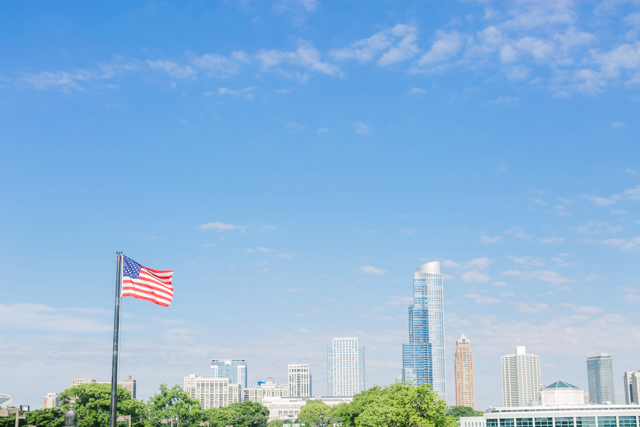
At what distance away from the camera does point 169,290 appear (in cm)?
2950

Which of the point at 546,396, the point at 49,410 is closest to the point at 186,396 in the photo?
the point at 49,410

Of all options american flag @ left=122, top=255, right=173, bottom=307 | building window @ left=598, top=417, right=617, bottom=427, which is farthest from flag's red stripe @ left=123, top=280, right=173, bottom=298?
building window @ left=598, top=417, right=617, bottom=427

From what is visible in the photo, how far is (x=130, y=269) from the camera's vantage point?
2756 cm

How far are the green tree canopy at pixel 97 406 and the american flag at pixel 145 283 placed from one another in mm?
84788

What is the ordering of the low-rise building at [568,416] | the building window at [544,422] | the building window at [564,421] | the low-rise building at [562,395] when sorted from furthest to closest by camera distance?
the low-rise building at [562,395]
the building window at [544,422]
the building window at [564,421]
the low-rise building at [568,416]

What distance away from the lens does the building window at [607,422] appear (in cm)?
13025

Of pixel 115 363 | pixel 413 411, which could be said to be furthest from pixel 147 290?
pixel 413 411

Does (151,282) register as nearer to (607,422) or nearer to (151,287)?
(151,287)

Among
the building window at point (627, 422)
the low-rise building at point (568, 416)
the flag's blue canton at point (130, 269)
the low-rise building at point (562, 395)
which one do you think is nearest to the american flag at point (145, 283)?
the flag's blue canton at point (130, 269)

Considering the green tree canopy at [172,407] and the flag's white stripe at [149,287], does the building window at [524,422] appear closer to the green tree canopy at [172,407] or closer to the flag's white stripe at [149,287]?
the green tree canopy at [172,407]

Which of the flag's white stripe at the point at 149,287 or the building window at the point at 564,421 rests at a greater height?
the flag's white stripe at the point at 149,287

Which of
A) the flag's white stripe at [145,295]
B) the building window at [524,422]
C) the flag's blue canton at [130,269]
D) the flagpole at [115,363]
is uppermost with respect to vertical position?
the flag's blue canton at [130,269]

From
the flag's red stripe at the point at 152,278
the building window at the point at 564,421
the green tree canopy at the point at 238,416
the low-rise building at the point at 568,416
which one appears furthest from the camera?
the green tree canopy at the point at 238,416

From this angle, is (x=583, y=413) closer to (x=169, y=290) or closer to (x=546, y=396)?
(x=546, y=396)
